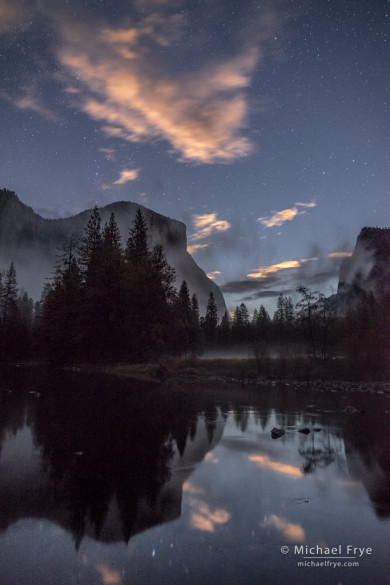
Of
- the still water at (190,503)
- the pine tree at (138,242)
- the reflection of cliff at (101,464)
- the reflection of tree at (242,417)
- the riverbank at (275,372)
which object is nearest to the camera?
the still water at (190,503)

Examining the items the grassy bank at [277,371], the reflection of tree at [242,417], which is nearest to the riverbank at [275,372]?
the grassy bank at [277,371]

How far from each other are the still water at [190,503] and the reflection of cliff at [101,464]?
0.03 m

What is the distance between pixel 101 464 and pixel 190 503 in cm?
236

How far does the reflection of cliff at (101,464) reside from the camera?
4727 millimetres

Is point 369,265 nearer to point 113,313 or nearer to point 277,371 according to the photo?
point 113,313

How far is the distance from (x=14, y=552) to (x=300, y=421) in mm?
9911

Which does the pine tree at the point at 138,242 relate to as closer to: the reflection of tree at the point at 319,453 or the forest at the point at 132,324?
the forest at the point at 132,324

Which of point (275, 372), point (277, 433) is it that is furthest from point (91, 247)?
point (277, 433)

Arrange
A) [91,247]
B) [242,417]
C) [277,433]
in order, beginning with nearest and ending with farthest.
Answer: [277,433] → [242,417] → [91,247]

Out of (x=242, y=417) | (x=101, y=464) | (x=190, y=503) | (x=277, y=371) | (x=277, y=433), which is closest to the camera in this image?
(x=190, y=503)

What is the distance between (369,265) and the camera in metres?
167

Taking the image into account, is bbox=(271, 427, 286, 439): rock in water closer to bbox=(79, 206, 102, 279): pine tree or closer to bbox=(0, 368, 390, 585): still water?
bbox=(0, 368, 390, 585): still water

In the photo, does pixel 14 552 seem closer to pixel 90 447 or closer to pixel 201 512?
pixel 201 512

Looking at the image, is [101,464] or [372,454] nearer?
[101,464]
